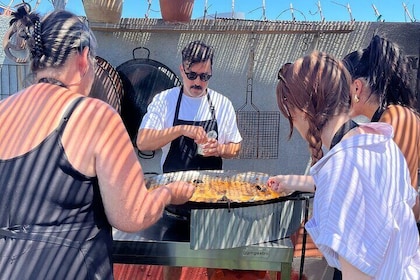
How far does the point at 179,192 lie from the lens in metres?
1.39

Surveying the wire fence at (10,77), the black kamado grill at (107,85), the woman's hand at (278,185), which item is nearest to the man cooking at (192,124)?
the woman's hand at (278,185)

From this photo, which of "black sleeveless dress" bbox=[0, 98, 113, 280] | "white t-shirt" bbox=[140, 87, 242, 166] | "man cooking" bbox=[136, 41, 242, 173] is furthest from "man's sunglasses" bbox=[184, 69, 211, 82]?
"black sleeveless dress" bbox=[0, 98, 113, 280]

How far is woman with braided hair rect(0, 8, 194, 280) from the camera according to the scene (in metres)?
1.04

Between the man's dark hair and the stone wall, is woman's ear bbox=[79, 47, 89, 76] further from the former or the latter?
the stone wall

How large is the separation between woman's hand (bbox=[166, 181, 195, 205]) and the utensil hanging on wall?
1999 millimetres

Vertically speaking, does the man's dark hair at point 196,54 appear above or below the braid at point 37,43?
above

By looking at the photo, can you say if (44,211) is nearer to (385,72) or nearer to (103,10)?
(385,72)

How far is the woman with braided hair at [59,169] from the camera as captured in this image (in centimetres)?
104

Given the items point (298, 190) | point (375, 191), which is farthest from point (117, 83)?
point (375, 191)

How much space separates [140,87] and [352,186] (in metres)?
2.54

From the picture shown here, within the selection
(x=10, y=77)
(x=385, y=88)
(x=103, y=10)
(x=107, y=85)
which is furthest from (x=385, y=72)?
(x=10, y=77)

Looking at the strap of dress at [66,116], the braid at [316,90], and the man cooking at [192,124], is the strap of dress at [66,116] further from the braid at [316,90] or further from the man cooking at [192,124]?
the man cooking at [192,124]

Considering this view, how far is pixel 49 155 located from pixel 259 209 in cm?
81

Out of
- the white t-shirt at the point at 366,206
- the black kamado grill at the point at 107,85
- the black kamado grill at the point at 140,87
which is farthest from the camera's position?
the black kamado grill at the point at 140,87
